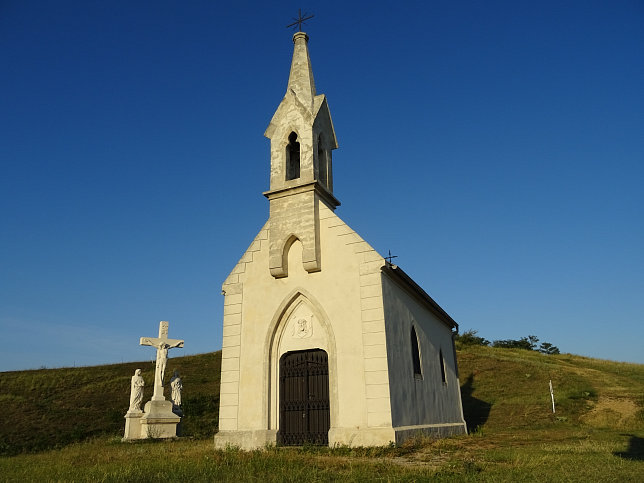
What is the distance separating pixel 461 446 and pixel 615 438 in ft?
18.1

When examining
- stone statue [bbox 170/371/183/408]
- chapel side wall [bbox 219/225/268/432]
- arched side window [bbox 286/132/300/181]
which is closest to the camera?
chapel side wall [bbox 219/225/268/432]

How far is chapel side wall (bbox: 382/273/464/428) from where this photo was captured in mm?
13125

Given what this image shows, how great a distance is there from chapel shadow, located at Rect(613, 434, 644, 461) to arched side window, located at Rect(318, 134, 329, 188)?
10.7 m

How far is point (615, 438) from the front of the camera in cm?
1429

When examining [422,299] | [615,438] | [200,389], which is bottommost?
[615,438]

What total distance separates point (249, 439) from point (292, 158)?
9074 millimetres

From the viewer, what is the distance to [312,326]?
1390 centimetres

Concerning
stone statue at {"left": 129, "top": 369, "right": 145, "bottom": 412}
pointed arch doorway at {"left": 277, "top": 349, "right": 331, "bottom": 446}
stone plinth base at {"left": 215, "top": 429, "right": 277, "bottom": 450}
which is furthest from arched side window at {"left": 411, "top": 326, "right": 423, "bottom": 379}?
stone statue at {"left": 129, "top": 369, "right": 145, "bottom": 412}

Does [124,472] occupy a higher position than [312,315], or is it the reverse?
[312,315]

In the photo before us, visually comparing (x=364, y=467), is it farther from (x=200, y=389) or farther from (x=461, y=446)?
(x=200, y=389)

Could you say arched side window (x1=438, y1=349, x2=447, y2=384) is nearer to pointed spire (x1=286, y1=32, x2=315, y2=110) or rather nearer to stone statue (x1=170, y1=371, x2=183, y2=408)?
pointed spire (x1=286, y1=32, x2=315, y2=110)

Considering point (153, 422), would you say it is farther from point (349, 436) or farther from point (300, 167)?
point (300, 167)

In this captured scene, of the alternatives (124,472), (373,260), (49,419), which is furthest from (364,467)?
(49,419)

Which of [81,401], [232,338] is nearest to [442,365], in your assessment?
[232,338]
